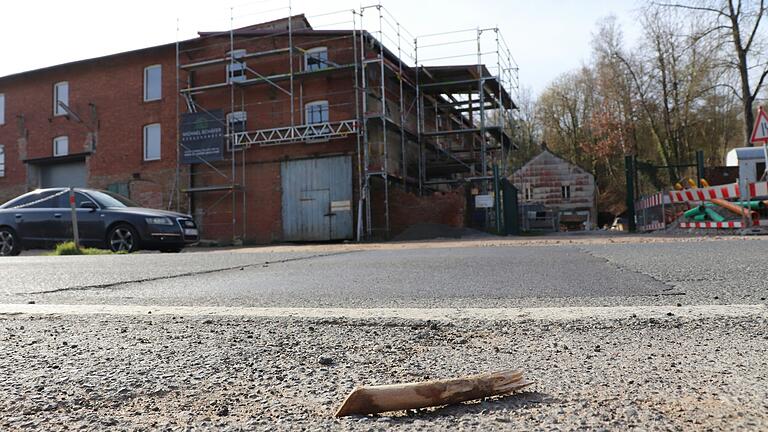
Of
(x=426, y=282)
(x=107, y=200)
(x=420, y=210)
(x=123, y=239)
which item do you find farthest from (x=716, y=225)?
(x=107, y=200)

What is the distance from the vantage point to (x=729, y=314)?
3062 mm

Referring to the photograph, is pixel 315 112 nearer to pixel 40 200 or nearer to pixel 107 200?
pixel 107 200

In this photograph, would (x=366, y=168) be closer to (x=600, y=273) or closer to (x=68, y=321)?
(x=600, y=273)

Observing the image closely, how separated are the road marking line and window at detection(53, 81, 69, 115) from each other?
28.7 meters

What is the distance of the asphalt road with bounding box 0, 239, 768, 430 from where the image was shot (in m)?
1.71

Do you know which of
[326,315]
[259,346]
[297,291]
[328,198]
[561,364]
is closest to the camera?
[561,364]

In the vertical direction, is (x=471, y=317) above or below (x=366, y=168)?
below

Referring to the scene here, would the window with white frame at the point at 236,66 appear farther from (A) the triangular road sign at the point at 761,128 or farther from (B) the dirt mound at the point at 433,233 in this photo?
(A) the triangular road sign at the point at 761,128

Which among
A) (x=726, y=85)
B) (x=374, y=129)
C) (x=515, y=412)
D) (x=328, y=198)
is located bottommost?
(x=515, y=412)

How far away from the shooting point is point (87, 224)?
12.7 m

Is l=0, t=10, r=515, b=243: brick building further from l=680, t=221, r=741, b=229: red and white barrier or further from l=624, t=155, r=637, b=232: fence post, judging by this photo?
l=680, t=221, r=741, b=229: red and white barrier

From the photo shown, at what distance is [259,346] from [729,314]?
240cm

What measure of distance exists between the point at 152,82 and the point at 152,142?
2774 millimetres

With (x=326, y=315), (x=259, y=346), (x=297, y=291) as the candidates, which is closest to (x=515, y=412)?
(x=259, y=346)
